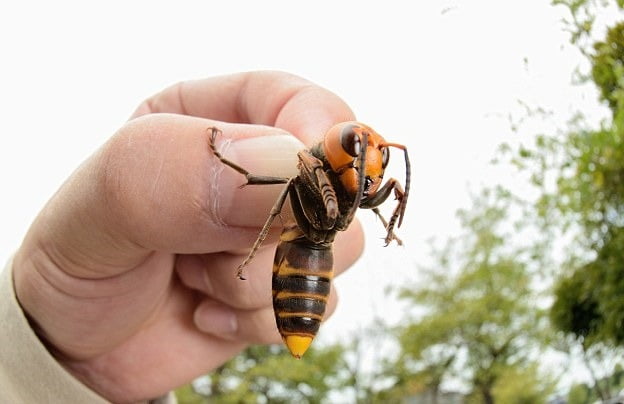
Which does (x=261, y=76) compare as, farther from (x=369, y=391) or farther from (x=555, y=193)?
(x=369, y=391)

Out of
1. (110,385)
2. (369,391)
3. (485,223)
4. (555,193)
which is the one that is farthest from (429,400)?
(110,385)

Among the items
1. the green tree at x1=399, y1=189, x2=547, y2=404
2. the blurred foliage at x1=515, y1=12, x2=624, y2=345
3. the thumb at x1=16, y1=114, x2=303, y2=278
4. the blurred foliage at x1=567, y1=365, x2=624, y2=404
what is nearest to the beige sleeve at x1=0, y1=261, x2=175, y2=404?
the thumb at x1=16, y1=114, x2=303, y2=278

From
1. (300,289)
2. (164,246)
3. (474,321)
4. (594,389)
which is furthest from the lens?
(474,321)

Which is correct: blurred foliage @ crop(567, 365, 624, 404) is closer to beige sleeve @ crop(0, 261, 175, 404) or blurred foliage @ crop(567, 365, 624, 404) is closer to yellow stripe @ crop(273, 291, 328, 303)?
beige sleeve @ crop(0, 261, 175, 404)

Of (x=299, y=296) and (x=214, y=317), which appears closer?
(x=299, y=296)

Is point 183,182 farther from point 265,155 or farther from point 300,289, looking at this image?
point 300,289

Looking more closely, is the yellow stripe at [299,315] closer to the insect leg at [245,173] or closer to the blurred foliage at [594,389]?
the insect leg at [245,173]

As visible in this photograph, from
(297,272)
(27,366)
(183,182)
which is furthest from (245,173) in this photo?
(27,366)
